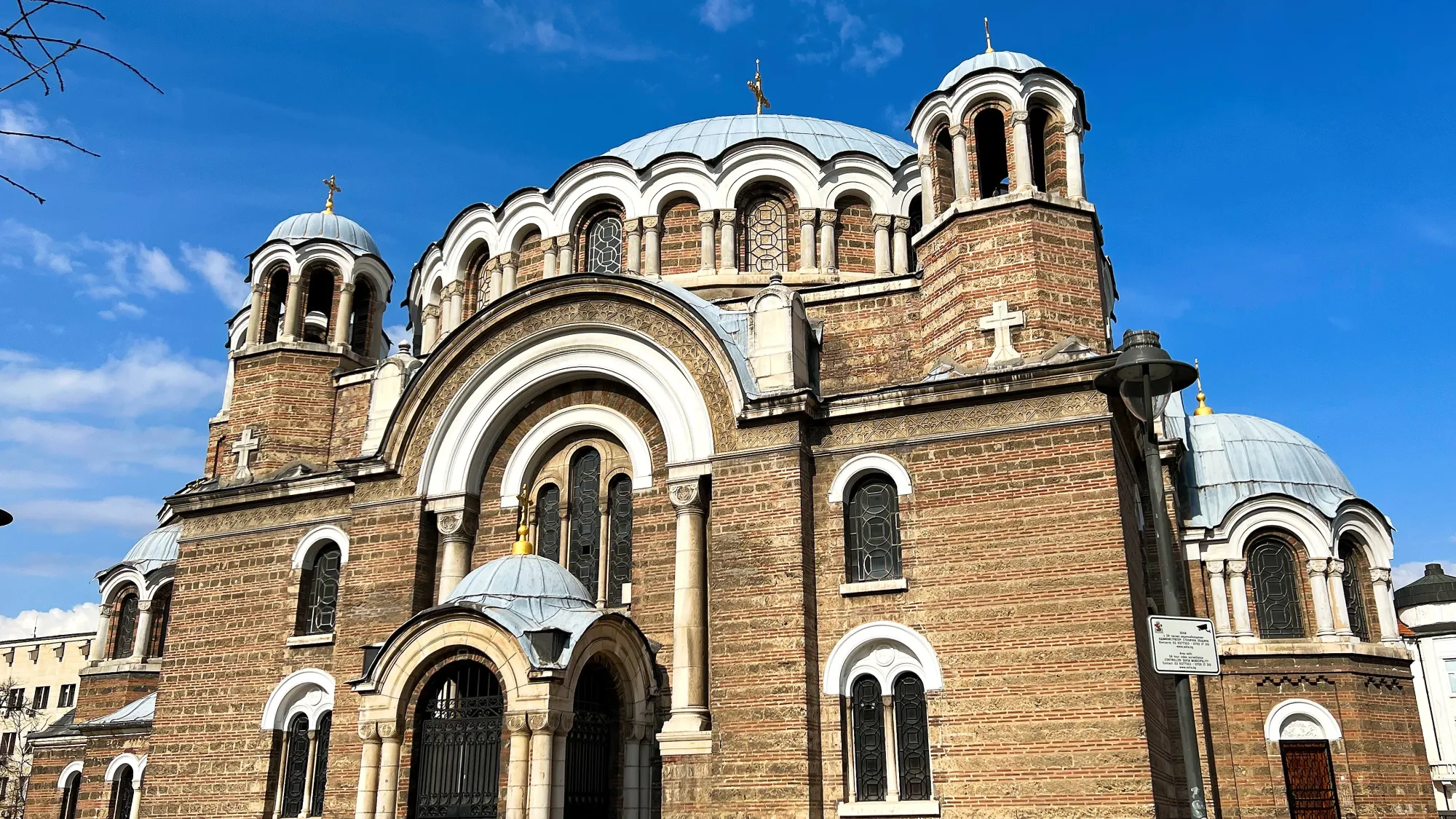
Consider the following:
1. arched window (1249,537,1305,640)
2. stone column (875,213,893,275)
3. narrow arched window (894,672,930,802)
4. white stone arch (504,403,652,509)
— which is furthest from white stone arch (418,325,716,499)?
arched window (1249,537,1305,640)

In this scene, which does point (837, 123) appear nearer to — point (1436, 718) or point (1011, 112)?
point (1011, 112)

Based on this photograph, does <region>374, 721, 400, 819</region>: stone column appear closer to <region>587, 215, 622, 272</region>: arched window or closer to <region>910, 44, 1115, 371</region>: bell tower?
<region>910, 44, 1115, 371</region>: bell tower

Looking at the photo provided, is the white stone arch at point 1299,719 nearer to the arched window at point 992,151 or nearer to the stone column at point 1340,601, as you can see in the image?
the stone column at point 1340,601

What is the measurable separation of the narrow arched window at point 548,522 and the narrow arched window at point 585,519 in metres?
0.19

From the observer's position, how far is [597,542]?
17.3 m

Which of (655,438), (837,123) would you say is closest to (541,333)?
(655,438)

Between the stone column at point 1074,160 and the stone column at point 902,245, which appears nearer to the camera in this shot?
the stone column at point 1074,160

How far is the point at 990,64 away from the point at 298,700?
14.3 metres

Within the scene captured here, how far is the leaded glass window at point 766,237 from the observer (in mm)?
20656

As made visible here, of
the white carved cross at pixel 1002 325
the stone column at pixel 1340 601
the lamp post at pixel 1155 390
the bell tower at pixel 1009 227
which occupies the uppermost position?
the bell tower at pixel 1009 227

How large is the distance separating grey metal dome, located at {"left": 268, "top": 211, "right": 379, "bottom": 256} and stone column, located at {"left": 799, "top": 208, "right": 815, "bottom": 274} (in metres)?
8.57

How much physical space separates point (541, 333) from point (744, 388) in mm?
3717

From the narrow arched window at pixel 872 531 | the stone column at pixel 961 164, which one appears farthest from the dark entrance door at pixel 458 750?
the stone column at pixel 961 164

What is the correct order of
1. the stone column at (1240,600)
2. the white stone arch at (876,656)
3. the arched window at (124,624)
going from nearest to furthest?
1. the white stone arch at (876,656)
2. the stone column at (1240,600)
3. the arched window at (124,624)
